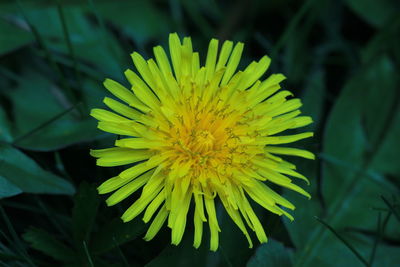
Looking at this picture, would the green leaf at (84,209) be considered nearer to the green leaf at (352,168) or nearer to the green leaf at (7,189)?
the green leaf at (7,189)

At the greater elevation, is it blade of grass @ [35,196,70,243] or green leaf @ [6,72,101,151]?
green leaf @ [6,72,101,151]

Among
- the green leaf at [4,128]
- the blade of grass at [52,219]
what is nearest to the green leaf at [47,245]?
the blade of grass at [52,219]

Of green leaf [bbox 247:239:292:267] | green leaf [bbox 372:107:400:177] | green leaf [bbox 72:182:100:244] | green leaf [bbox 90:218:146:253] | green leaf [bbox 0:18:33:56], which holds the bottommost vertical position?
green leaf [bbox 247:239:292:267]

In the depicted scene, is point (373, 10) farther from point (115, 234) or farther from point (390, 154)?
point (115, 234)

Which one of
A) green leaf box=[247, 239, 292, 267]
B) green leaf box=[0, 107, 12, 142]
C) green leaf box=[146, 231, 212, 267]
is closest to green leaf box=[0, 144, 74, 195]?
green leaf box=[0, 107, 12, 142]

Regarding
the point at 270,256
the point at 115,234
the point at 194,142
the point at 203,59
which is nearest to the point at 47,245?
the point at 115,234

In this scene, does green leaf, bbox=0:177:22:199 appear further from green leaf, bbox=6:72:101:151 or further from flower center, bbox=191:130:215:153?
flower center, bbox=191:130:215:153
